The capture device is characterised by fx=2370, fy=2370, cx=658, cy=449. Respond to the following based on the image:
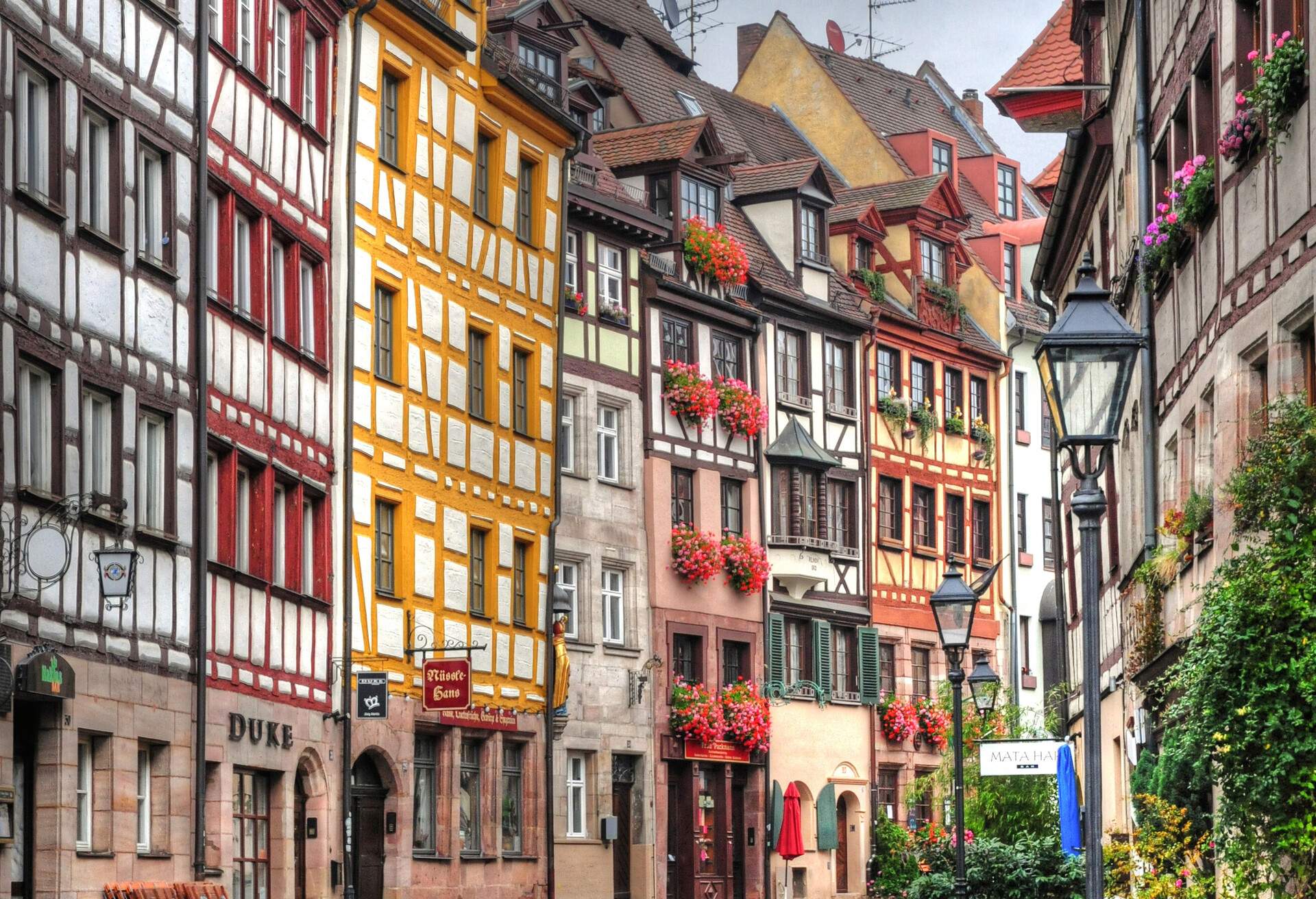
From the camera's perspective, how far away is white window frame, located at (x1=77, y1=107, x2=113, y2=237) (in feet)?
67.3

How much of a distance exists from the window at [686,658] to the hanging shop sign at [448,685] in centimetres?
1109

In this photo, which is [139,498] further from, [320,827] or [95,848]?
[320,827]

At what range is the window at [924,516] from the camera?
157 feet

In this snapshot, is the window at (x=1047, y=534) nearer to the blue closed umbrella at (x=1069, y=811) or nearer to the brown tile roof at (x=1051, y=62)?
the brown tile roof at (x=1051, y=62)

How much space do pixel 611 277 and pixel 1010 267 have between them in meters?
17.4

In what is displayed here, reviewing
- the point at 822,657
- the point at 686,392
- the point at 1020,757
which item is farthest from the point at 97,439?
the point at 822,657

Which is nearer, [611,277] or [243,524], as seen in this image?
[243,524]

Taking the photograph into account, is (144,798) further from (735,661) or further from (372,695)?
(735,661)

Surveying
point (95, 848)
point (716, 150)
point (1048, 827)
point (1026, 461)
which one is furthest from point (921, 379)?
point (95, 848)

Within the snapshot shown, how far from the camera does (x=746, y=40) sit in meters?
56.0

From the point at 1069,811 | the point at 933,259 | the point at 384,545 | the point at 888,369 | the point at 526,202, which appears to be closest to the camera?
the point at 1069,811

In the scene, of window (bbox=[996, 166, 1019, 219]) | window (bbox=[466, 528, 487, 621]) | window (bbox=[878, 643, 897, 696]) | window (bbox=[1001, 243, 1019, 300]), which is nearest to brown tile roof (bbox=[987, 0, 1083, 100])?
window (bbox=[466, 528, 487, 621])

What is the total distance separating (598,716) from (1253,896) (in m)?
23.6

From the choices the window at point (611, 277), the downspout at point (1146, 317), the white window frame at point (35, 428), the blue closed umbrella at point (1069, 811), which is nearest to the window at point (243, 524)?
the white window frame at point (35, 428)
